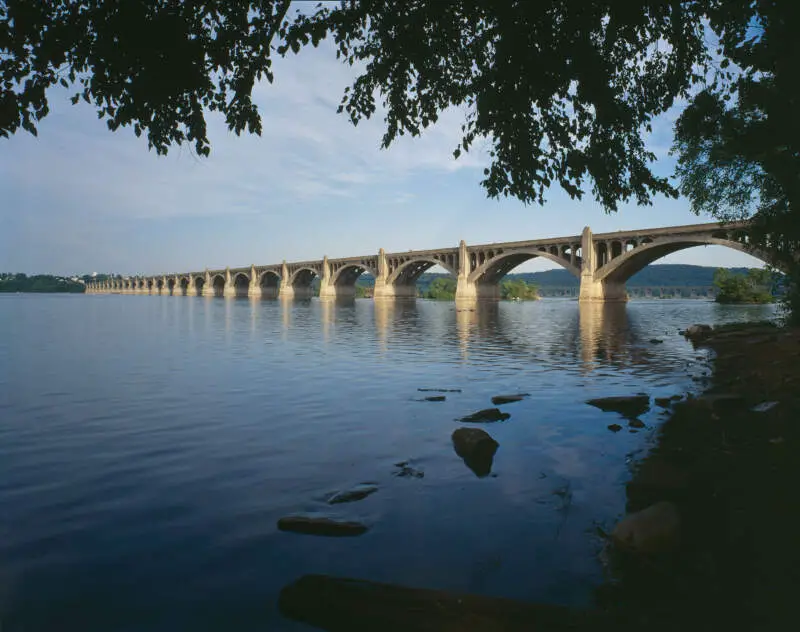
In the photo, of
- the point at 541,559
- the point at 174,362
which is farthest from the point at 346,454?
the point at 174,362

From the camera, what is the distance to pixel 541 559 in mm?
4930

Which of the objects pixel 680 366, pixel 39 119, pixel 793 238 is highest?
pixel 39 119

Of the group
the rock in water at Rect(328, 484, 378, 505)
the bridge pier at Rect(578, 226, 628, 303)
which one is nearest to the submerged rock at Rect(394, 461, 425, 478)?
the rock in water at Rect(328, 484, 378, 505)

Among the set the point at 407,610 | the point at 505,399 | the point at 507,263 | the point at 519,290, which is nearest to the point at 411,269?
the point at 507,263

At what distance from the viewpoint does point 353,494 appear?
657 centimetres

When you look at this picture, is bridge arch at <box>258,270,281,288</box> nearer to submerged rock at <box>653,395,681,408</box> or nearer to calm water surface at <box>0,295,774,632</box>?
calm water surface at <box>0,295,774,632</box>

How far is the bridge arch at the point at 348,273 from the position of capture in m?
128

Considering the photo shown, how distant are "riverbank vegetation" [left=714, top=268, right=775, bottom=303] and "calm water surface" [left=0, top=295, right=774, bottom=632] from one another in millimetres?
79448

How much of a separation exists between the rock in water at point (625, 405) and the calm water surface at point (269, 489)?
0.37 meters

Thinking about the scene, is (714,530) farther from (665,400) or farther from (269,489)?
(665,400)

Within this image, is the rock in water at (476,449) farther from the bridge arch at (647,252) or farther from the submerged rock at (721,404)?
the bridge arch at (647,252)

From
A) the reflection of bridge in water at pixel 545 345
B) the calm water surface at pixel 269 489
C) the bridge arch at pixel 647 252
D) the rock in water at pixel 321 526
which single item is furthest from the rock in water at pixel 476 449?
the bridge arch at pixel 647 252

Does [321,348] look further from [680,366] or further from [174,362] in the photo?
[680,366]

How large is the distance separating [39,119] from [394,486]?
817 cm
